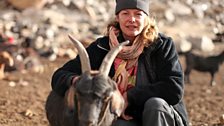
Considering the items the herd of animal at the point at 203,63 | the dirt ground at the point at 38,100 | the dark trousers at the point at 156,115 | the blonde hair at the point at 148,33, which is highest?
the blonde hair at the point at 148,33

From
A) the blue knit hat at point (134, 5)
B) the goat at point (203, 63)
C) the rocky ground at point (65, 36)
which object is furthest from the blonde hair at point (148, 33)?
the goat at point (203, 63)

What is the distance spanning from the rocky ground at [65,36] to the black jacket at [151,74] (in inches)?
102

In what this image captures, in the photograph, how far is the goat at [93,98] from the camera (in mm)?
4496

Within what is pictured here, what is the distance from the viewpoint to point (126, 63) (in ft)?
17.8

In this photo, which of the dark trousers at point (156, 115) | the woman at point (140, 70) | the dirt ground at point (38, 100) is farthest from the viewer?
the dirt ground at point (38, 100)

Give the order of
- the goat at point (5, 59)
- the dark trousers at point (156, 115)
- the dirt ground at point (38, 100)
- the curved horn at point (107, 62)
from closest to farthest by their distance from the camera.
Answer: the curved horn at point (107, 62) → the dark trousers at point (156, 115) → the dirt ground at point (38, 100) → the goat at point (5, 59)

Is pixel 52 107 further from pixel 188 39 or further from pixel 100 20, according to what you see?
pixel 100 20

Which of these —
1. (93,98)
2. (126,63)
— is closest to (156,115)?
(126,63)

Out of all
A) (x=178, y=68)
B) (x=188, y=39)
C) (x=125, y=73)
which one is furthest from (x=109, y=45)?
(x=188, y=39)

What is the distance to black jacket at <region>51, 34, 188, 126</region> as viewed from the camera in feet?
17.5

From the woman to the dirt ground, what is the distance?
8.97ft

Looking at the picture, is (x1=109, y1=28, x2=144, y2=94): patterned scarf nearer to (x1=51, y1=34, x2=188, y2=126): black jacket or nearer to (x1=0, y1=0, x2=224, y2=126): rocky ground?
(x1=51, y1=34, x2=188, y2=126): black jacket

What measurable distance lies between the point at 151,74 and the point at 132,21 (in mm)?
568

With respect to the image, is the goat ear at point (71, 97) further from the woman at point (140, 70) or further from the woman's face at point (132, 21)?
the woman's face at point (132, 21)
